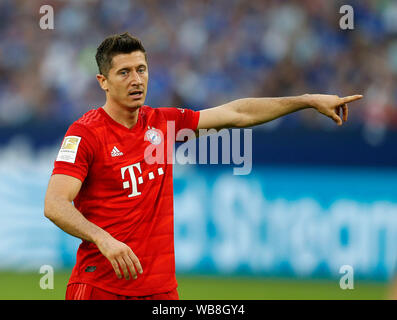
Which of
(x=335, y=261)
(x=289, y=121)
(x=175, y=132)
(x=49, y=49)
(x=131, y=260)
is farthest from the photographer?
(x=49, y=49)

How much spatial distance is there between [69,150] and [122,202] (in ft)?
1.80

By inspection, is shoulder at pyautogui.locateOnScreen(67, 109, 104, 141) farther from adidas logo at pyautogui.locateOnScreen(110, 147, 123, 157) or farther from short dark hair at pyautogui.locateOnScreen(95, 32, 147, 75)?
short dark hair at pyautogui.locateOnScreen(95, 32, 147, 75)

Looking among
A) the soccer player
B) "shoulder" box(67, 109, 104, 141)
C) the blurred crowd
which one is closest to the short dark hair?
the soccer player

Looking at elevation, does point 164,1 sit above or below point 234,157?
above

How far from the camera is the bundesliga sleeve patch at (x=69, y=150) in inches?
196

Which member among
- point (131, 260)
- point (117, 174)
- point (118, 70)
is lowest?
point (131, 260)

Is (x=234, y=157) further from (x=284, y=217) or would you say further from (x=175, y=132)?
(x=175, y=132)

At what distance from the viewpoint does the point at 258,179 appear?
34.8ft

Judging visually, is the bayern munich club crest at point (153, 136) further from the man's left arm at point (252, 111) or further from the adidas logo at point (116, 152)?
the man's left arm at point (252, 111)

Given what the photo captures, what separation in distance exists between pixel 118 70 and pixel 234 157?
5.50 m

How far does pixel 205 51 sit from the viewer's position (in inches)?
503

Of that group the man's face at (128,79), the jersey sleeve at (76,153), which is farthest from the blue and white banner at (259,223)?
the jersey sleeve at (76,153)

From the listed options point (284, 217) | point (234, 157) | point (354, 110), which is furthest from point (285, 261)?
point (354, 110)

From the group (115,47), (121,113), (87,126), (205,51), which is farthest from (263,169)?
(87,126)
